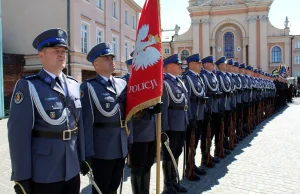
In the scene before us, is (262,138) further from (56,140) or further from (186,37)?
(186,37)

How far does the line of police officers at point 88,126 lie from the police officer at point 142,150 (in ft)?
0.04

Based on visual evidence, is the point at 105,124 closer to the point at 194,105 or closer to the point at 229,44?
the point at 194,105

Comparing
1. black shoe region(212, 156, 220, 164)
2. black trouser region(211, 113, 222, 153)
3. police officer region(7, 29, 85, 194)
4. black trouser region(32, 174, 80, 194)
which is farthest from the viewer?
black trouser region(211, 113, 222, 153)

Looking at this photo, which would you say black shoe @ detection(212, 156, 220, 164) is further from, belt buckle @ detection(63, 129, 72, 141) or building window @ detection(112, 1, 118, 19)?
building window @ detection(112, 1, 118, 19)

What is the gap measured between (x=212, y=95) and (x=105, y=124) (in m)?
3.29

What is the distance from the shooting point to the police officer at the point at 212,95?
19.4 feet

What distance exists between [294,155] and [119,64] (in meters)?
16.9

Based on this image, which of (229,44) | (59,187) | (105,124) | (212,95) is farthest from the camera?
(229,44)

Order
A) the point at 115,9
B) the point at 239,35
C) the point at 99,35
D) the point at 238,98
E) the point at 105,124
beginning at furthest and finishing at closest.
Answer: the point at 239,35
the point at 115,9
the point at 99,35
the point at 238,98
the point at 105,124

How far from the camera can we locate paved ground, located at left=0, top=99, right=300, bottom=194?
4.66 m

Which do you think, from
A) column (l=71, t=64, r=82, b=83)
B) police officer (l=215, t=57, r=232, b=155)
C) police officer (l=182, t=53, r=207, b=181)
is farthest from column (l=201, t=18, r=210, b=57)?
police officer (l=182, t=53, r=207, b=181)

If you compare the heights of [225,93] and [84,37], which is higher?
[84,37]

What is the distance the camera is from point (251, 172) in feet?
17.9

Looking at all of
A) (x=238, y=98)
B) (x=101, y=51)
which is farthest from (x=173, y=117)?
(x=238, y=98)
